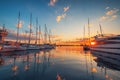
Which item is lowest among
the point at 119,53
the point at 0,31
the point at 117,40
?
the point at 119,53

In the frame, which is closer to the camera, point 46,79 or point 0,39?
point 46,79

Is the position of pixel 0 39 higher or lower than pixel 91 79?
higher

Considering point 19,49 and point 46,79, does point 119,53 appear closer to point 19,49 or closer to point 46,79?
point 46,79

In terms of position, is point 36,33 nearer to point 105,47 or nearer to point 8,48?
point 8,48

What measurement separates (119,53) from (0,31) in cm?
4694

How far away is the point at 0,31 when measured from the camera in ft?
151

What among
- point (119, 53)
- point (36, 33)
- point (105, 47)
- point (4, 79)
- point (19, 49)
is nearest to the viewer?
point (4, 79)

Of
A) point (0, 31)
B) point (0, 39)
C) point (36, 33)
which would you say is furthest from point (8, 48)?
point (36, 33)

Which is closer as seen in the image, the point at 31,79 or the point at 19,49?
the point at 31,79

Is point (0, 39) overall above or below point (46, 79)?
above

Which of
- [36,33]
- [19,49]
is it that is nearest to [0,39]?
[19,49]

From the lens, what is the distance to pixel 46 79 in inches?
387

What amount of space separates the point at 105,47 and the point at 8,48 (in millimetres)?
40416

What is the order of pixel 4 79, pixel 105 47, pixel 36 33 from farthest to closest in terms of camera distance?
pixel 36 33
pixel 105 47
pixel 4 79
